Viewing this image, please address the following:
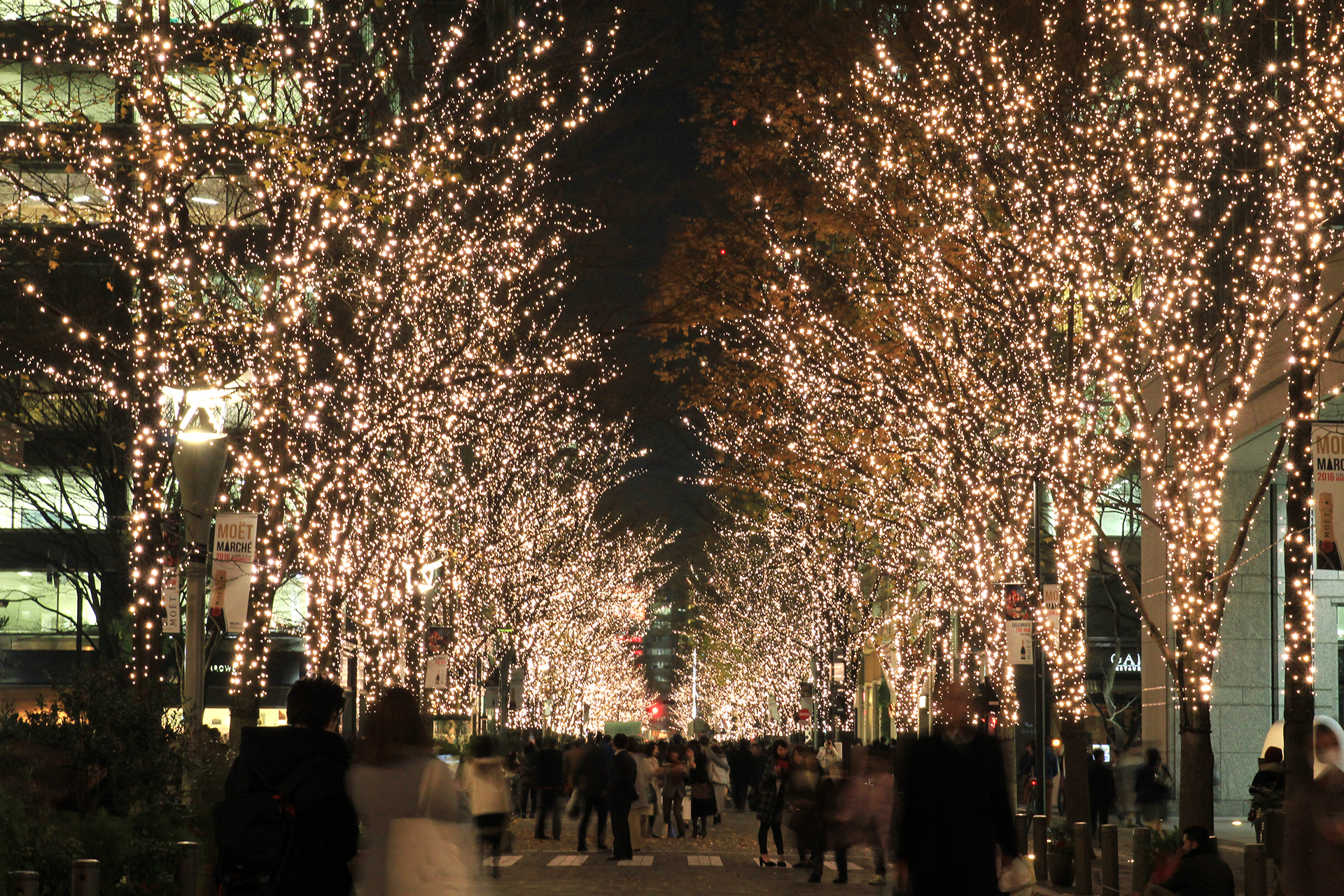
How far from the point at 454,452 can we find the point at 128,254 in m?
12.7

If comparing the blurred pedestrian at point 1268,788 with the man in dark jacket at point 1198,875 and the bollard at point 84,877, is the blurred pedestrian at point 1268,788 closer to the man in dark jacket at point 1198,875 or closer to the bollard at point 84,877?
the man in dark jacket at point 1198,875

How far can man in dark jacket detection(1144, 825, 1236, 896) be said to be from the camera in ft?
30.9

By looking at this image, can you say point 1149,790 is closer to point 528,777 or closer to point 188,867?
point 528,777

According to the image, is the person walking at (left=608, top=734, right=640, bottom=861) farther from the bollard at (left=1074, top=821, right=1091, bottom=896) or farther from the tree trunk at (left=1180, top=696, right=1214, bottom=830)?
the tree trunk at (left=1180, top=696, right=1214, bottom=830)

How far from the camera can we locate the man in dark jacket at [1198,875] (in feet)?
30.9

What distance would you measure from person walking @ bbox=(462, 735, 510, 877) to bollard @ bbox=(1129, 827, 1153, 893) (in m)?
6.31

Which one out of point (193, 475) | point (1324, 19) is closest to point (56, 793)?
point (193, 475)

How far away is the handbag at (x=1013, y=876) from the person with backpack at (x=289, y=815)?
9.72 feet

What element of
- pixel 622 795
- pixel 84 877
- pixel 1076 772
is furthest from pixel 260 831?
pixel 622 795


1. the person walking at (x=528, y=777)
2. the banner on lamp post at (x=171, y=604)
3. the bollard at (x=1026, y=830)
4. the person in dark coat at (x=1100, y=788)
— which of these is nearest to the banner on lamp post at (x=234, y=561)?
the banner on lamp post at (x=171, y=604)

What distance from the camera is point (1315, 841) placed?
6.77 metres

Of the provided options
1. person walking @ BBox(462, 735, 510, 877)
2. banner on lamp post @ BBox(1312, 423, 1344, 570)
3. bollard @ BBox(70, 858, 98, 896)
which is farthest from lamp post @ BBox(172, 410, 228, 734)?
banner on lamp post @ BBox(1312, 423, 1344, 570)

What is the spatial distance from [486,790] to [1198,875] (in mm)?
8598

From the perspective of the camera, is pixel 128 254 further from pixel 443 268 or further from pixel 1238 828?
pixel 1238 828
